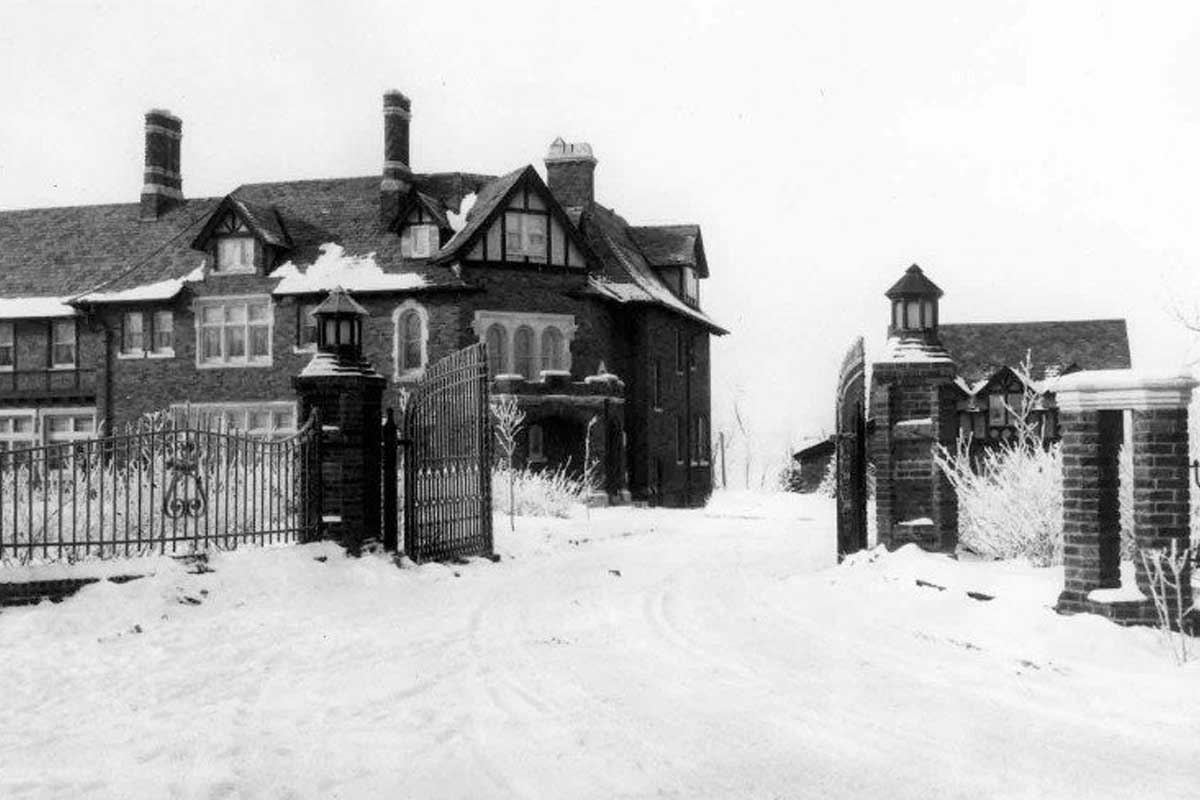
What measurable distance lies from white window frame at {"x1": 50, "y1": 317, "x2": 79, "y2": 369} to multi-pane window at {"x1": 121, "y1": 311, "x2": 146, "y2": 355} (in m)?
1.83

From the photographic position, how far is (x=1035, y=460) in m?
10.6

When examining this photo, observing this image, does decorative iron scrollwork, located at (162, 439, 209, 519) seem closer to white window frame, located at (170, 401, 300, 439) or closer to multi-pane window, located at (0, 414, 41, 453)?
white window frame, located at (170, 401, 300, 439)

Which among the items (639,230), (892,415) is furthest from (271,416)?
(892,415)

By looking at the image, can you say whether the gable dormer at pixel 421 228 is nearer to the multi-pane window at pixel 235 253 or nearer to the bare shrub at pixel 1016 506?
the multi-pane window at pixel 235 253

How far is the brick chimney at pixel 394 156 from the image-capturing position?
3078 cm

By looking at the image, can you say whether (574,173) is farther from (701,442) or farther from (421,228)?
(701,442)

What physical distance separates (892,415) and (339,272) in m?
21.5

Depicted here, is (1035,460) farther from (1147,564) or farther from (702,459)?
(702,459)

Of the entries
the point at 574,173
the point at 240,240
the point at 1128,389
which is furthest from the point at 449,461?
the point at 574,173

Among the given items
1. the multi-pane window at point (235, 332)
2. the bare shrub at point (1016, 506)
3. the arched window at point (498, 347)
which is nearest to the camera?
the bare shrub at point (1016, 506)

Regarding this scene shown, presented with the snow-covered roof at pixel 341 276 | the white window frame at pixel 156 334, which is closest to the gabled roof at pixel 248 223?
the snow-covered roof at pixel 341 276

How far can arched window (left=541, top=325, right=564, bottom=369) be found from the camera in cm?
2944

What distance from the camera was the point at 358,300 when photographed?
1139 inches

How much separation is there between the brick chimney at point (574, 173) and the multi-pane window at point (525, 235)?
332cm
